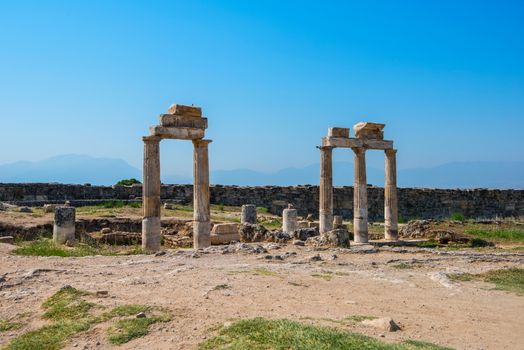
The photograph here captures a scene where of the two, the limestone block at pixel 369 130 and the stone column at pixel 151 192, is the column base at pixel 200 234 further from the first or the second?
the limestone block at pixel 369 130

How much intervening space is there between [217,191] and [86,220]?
512 inches

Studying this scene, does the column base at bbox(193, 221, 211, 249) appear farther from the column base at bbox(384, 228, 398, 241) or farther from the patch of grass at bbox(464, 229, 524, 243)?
the patch of grass at bbox(464, 229, 524, 243)

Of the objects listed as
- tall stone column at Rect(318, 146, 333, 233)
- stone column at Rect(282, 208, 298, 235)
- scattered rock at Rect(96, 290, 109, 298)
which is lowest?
scattered rock at Rect(96, 290, 109, 298)

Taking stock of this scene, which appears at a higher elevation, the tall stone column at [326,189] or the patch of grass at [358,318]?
the tall stone column at [326,189]

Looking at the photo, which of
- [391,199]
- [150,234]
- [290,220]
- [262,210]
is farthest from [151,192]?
[262,210]

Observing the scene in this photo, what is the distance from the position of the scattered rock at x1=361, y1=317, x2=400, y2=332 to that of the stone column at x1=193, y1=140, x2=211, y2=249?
11293 mm

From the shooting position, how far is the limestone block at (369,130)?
76.3 feet

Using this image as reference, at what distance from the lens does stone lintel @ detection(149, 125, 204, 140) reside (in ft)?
58.0

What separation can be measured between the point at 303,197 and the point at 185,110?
19.9 m

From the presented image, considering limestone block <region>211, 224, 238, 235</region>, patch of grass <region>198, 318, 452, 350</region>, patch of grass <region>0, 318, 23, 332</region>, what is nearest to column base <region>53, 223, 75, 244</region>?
limestone block <region>211, 224, 238, 235</region>

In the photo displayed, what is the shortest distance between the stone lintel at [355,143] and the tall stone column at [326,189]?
0.29 metres

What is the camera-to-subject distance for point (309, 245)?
18.0m

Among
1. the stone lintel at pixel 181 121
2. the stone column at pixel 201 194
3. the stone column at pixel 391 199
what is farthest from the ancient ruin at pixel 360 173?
the stone lintel at pixel 181 121

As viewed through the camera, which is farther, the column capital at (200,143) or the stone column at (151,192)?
the column capital at (200,143)
